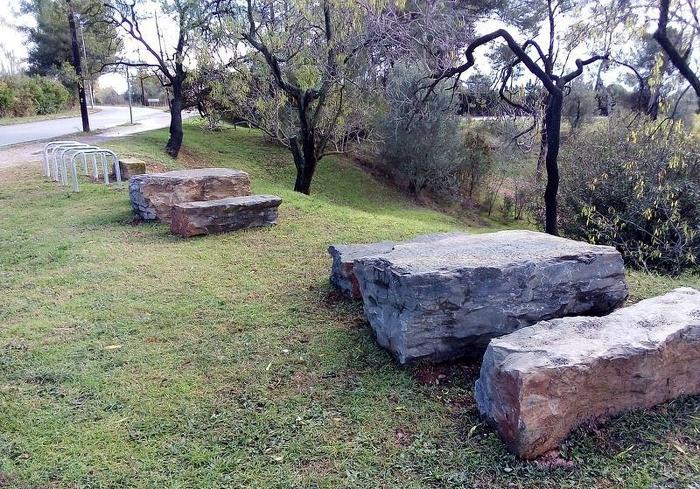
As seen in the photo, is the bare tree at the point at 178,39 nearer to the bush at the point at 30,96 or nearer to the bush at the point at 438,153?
the bush at the point at 438,153

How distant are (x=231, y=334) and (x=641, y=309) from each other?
2.59 metres

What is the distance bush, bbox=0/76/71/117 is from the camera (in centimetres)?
2288

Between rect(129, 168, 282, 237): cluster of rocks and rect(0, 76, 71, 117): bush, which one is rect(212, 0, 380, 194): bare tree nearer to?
rect(129, 168, 282, 237): cluster of rocks

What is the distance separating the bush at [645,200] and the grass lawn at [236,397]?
1421 millimetres

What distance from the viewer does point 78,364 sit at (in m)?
3.23

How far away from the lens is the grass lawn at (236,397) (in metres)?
2.29

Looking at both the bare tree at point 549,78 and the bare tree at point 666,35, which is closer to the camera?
the bare tree at point 666,35

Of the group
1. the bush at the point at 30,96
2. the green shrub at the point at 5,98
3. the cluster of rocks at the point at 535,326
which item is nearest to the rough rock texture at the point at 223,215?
the cluster of rocks at the point at 535,326

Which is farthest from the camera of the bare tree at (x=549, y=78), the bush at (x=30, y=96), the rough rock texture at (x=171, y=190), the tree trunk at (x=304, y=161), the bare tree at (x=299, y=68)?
the bush at (x=30, y=96)

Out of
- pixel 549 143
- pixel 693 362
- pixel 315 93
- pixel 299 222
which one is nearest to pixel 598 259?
pixel 693 362

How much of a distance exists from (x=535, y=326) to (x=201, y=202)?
15.9 feet

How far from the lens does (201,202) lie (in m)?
6.55

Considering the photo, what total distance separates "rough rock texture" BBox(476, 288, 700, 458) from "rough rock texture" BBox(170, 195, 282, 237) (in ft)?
14.7

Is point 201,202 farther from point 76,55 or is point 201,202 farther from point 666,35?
point 76,55
